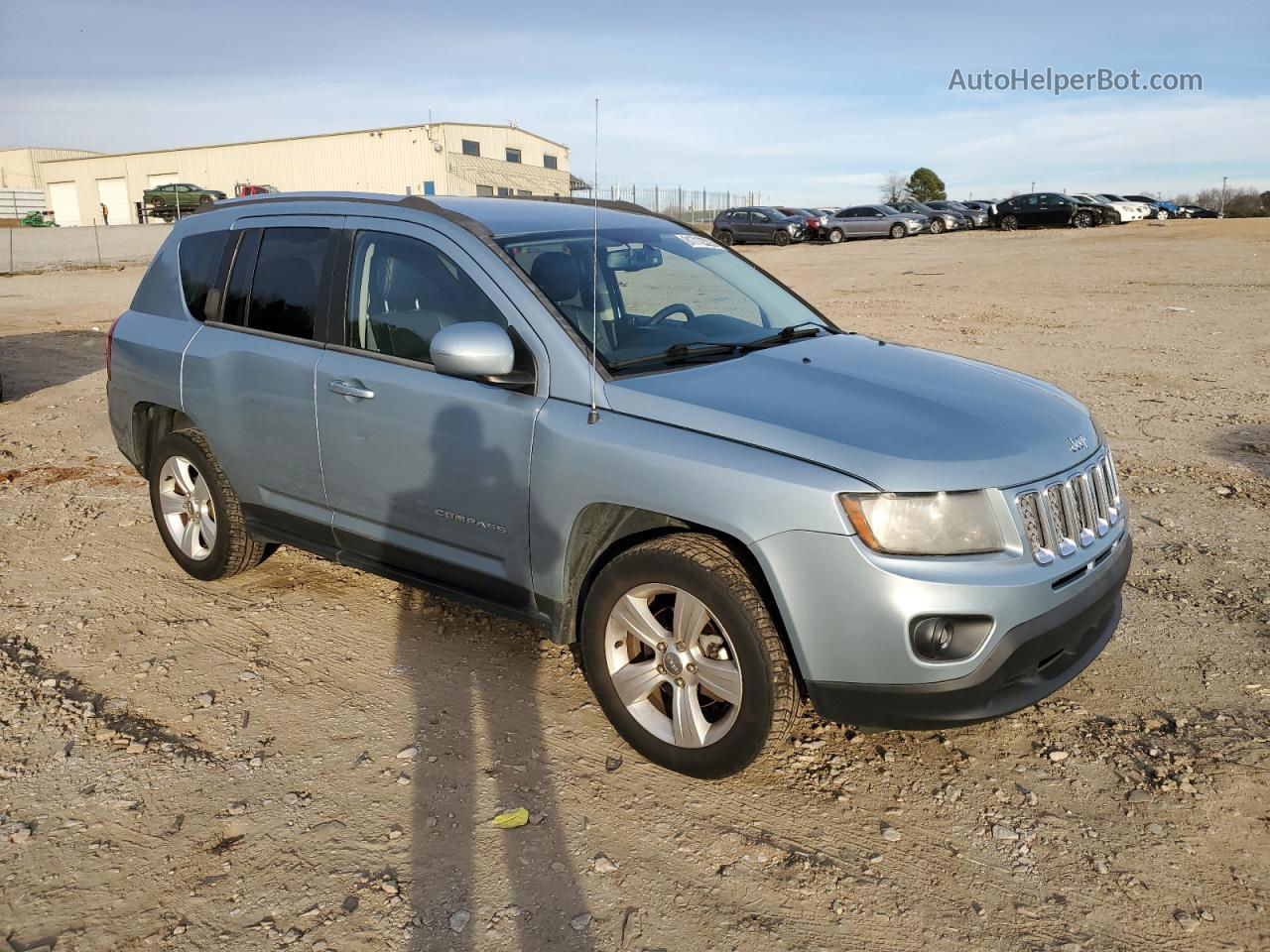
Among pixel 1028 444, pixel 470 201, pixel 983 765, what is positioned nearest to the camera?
pixel 1028 444

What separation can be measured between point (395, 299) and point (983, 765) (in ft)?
9.35

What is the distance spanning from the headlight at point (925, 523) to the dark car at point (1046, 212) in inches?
1554

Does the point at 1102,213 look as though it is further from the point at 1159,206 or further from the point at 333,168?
the point at 333,168

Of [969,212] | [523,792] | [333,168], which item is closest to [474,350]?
[523,792]

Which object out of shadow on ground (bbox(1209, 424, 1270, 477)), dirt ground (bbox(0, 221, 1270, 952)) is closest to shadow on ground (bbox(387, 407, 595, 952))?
dirt ground (bbox(0, 221, 1270, 952))

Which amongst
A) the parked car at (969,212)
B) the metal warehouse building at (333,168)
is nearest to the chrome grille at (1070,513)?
the parked car at (969,212)

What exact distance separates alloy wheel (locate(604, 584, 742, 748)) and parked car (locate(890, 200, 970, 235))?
133 ft

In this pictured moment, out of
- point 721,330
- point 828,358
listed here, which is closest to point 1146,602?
point 828,358

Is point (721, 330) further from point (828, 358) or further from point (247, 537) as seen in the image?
point (247, 537)

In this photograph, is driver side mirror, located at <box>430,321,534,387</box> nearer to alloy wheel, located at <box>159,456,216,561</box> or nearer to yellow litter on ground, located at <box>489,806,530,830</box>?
yellow litter on ground, located at <box>489,806,530,830</box>

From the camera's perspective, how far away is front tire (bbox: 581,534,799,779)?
10.4ft

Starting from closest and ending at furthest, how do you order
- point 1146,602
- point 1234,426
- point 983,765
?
point 983,765
point 1146,602
point 1234,426

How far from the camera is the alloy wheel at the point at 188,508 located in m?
5.16

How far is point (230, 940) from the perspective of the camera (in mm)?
2748
